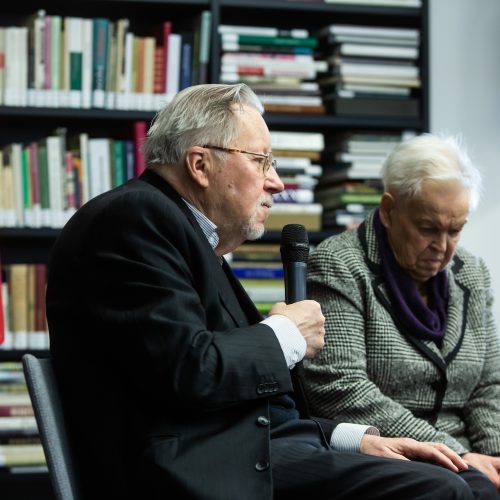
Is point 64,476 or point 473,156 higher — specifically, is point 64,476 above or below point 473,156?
below

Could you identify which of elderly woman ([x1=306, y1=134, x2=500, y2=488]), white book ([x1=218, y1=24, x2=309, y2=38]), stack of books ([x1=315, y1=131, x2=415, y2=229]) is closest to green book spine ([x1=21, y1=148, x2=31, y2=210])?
white book ([x1=218, y1=24, x2=309, y2=38])

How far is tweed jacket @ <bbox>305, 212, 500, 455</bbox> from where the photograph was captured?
2299mm

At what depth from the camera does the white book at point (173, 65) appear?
3.79 m

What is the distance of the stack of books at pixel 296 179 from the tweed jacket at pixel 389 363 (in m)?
1.33

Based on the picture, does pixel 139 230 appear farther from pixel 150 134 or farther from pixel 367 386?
pixel 367 386

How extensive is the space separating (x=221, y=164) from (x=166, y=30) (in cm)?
195

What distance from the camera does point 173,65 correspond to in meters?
3.80

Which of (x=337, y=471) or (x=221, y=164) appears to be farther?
(x=221, y=164)

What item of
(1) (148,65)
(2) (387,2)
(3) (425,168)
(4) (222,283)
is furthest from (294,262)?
(2) (387,2)

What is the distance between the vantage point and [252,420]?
1710 mm

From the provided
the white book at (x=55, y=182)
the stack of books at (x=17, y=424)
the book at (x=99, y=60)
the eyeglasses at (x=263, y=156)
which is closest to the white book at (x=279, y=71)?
the book at (x=99, y=60)

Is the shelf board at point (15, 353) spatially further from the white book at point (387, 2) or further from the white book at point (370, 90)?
the white book at point (387, 2)

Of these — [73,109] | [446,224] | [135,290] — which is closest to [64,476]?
[135,290]

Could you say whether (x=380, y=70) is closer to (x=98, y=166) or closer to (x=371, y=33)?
(x=371, y=33)
